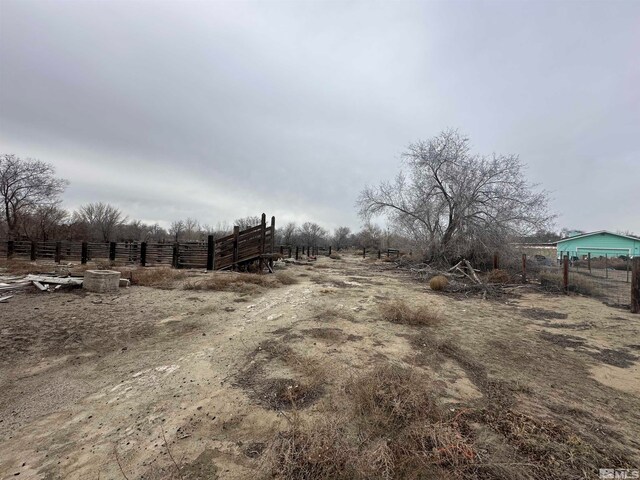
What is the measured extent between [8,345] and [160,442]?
4417 millimetres

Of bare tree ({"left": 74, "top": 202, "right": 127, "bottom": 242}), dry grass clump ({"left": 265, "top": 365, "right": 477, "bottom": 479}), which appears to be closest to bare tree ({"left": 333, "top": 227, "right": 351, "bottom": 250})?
bare tree ({"left": 74, "top": 202, "right": 127, "bottom": 242})

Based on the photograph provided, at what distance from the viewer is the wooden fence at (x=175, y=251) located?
50.7ft

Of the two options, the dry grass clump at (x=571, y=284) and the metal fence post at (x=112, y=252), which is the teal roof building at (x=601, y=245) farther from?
the metal fence post at (x=112, y=252)

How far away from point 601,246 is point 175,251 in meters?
48.3

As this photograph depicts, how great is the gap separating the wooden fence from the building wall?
37.9 m

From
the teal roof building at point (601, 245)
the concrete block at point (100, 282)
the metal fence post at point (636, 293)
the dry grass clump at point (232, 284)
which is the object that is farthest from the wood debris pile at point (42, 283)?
the teal roof building at point (601, 245)

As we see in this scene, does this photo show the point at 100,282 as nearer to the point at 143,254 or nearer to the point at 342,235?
the point at 143,254

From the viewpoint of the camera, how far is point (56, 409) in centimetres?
313

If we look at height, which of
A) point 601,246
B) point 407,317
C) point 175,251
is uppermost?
point 601,246

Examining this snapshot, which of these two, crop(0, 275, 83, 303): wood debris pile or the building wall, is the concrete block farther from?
the building wall

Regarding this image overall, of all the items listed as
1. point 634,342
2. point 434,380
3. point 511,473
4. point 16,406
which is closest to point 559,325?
point 634,342

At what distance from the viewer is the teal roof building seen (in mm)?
33656

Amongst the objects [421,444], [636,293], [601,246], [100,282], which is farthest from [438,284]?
[601,246]

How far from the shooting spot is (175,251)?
54.6ft
